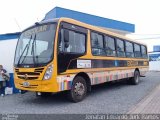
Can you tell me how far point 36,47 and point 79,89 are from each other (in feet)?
7.16

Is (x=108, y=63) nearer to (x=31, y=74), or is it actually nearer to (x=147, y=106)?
(x=147, y=106)

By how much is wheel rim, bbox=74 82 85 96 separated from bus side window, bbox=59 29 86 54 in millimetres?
1205

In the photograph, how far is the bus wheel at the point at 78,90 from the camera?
9.09 metres

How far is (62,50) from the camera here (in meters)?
8.64

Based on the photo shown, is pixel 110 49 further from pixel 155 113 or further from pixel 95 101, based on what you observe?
pixel 155 113

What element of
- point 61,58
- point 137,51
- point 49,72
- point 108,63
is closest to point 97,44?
point 108,63

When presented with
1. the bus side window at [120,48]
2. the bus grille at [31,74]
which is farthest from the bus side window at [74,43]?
the bus side window at [120,48]

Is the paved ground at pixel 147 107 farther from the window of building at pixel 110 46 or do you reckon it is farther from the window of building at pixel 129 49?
the window of building at pixel 129 49

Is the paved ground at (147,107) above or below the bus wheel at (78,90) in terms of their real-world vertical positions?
below

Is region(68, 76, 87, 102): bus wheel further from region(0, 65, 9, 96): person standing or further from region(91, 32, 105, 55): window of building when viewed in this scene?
region(0, 65, 9, 96): person standing

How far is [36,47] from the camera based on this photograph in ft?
28.9

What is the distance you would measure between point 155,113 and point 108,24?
17.8m

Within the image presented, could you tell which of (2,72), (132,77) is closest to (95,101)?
(2,72)

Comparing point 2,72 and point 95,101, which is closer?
point 95,101
